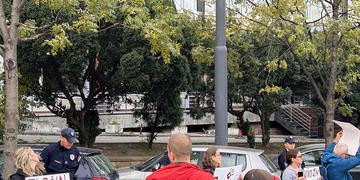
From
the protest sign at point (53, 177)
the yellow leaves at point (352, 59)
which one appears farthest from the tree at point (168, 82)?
the protest sign at point (53, 177)

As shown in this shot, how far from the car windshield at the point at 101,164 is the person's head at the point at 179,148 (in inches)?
193

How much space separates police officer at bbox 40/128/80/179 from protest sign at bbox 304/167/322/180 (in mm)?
3345

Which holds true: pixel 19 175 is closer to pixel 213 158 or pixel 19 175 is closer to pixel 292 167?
pixel 213 158

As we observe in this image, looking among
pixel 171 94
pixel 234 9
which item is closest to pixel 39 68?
pixel 171 94

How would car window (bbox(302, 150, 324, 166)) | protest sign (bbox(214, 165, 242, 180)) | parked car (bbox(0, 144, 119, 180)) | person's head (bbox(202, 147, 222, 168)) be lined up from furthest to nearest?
car window (bbox(302, 150, 324, 166)) → parked car (bbox(0, 144, 119, 180)) → protest sign (bbox(214, 165, 242, 180)) → person's head (bbox(202, 147, 222, 168))

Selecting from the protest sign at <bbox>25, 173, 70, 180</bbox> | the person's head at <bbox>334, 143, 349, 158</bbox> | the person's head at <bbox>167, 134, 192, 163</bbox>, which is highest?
the person's head at <bbox>167, 134, 192, 163</bbox>

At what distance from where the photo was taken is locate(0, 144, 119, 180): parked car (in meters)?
8.10

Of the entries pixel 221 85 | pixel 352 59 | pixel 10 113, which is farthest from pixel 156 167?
Result: pixel 352 59

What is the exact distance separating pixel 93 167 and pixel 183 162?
4.84m

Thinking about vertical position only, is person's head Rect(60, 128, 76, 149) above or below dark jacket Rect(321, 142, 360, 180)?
above

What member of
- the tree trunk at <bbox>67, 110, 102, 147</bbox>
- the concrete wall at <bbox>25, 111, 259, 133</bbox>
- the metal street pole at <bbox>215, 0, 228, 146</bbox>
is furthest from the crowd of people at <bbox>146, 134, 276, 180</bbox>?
the concrete wall at <bbox>25, 111, 259, 133</bbox>

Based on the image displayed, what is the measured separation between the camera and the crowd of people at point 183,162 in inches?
156

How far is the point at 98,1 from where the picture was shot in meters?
11.2

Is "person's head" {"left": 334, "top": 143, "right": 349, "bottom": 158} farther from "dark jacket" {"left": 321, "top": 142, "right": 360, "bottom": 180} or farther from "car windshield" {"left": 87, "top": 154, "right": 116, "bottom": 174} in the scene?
"car windshield" {"left": 87, "top": 154, "right": 116, "bottom": 174}
